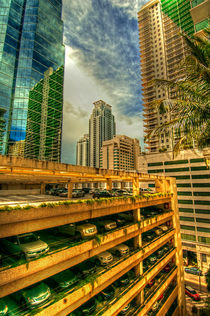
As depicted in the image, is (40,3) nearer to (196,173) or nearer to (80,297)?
(196,173)

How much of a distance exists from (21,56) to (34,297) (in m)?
70.0

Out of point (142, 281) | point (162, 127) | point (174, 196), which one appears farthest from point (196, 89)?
point (174, 196)

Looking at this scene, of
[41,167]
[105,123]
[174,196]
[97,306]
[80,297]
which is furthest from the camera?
[105,123]

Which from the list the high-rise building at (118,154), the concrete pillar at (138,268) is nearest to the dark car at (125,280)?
the concrete pillar at (138,268)

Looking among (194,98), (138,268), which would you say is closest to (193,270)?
(138,268)

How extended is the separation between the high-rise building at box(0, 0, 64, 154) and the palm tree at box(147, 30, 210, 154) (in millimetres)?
53725

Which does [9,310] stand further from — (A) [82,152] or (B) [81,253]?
(A) [82,152]

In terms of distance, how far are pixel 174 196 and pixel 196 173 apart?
23.8 m

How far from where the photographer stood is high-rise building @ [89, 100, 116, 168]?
150 m

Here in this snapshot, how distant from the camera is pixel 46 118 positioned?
60.4 meters

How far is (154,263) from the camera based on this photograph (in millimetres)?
17156

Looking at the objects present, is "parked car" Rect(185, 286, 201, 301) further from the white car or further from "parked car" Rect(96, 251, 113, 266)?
the white car

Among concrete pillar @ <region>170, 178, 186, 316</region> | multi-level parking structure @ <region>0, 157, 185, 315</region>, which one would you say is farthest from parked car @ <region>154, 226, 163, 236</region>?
concrete pillar @ <region>170, 178, 186, 316</region>

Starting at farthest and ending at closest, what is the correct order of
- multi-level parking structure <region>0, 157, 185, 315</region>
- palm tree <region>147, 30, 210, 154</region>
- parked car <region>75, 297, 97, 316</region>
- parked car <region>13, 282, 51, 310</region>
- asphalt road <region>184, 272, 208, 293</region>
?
1. asphalt road <region>184, 272, 208, 293</region>
2. parked car <region>75, 297, 97, 316</region>
3. parked car <region>13, 282, 51, 310</region>
4. multi-level parking structure <region>0, 157, 185, 315</region>
5. palm tree <region>147, 30, 210, 154</region>
